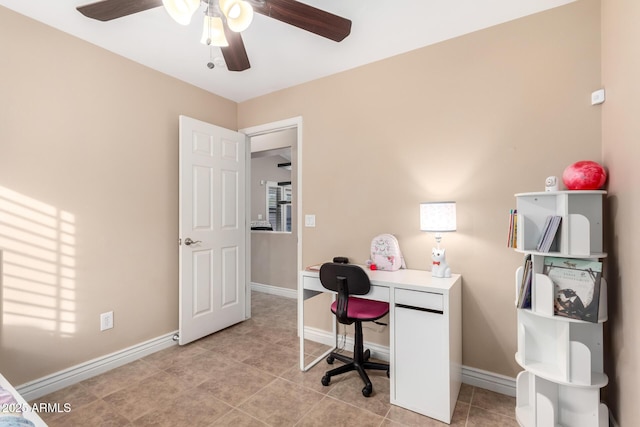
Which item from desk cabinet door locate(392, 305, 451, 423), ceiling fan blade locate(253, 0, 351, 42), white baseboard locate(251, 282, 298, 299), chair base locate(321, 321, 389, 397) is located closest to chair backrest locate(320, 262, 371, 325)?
chair base locate(321, 321, 389, 397)

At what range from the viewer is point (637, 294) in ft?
4.21

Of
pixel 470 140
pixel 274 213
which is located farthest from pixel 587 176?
pixel 274 213

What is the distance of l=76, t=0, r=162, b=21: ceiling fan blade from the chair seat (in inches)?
78.3

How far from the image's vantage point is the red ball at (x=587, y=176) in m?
1.53

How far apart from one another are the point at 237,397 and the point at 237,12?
2.20 metres

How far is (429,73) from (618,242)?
5.17 ft

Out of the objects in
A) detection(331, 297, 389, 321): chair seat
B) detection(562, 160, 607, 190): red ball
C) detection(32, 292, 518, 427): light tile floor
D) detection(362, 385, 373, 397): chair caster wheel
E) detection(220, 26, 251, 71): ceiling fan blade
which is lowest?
detection(32, 292, 518, 427): light tile floor

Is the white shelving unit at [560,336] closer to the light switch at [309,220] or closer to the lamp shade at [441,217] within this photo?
the lamp shade at [441,217]

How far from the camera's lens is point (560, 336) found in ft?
5.02

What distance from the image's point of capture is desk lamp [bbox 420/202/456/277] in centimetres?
195

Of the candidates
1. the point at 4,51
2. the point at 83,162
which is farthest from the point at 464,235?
the point at 4,51

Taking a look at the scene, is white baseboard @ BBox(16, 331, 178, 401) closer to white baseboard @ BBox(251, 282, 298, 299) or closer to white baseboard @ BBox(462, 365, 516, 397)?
white baseboard @ BBox(251, 282, 298, 299)

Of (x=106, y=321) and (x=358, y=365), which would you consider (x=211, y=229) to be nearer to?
(x=106, y=321)

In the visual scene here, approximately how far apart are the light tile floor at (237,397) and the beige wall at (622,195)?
62 centimetres
